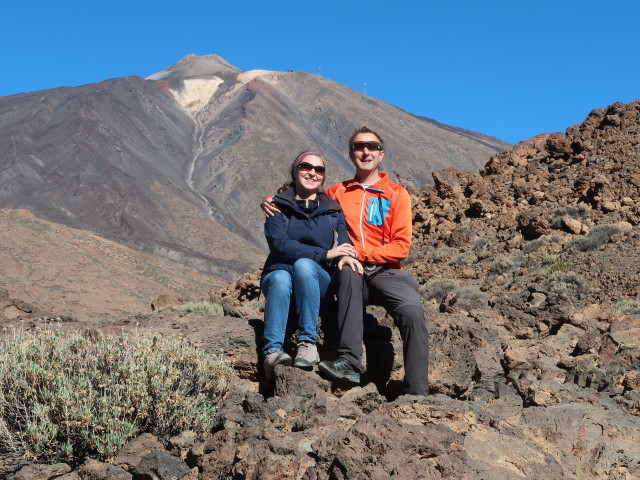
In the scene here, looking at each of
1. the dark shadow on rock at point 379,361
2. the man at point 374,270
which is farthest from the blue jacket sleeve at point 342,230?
the dark shadow on rock at point 379,361

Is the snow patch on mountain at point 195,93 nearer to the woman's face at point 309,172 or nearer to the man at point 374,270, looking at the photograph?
the man at point 374,270

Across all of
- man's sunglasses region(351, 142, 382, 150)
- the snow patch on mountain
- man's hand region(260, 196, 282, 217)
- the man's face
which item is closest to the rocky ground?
man's hand region(260, 196, 282, 217)

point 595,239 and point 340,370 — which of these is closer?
point 340,370

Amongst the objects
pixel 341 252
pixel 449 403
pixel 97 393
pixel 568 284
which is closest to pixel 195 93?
pixel 568 284

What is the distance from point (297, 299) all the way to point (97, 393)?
128 centimetres

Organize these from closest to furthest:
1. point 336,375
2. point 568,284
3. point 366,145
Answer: point 336,375
point 366,145
point 568,284

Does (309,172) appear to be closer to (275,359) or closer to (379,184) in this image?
(379,184)

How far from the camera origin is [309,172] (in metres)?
4.66

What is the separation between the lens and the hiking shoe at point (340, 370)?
421 cm

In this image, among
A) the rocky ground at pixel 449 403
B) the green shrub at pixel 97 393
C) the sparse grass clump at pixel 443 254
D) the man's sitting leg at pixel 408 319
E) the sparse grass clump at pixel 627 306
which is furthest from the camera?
the sparse grass clump at pixel 443 254

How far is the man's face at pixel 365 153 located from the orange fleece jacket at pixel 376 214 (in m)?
0.13

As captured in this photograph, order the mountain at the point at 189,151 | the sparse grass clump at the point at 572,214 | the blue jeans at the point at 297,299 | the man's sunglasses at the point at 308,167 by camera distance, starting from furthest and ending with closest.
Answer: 1. the mountain at the point at 189,151
2. the sparse grass clump at the point at 572,214
3. the man's sunglasses at the point at 308,167
4. the blue jeans at the point at 297,299

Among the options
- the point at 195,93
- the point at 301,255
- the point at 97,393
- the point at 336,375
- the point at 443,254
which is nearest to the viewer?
the point at 97,393

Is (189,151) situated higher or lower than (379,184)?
higher
